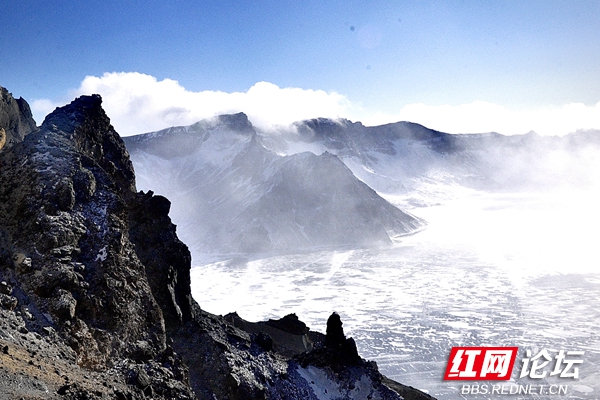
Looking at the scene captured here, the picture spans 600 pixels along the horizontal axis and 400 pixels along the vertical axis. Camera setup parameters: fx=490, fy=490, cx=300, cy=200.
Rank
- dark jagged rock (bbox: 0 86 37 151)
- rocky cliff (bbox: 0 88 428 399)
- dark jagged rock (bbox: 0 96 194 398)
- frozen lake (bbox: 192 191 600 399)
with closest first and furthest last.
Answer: rocky cliff (bbox: 0 88 428 399)
dark jagged rock (bbox: 0 96 194 398)
dark jagged rock (bbox: 0 86 37 151)
frozen lake (bbox: 192 191 600 399)

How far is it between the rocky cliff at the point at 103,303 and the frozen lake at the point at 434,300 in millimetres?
38412

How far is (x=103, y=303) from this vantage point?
896 inches

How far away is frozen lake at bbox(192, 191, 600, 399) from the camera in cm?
8094

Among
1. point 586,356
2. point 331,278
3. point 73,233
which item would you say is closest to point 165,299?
point 73,233

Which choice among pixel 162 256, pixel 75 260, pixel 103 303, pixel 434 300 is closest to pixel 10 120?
pixel 162 256

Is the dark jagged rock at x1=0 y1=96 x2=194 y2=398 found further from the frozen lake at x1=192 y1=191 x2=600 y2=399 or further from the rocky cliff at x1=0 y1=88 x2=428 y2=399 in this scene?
the frozen lake at x1=192 y1=191 x2=600 y2=399

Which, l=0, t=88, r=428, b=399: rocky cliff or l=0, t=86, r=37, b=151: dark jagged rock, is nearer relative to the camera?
l=0, t=88, r=428, b=399: rocky cliff

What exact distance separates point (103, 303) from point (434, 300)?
4295 inches

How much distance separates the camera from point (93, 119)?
111ft

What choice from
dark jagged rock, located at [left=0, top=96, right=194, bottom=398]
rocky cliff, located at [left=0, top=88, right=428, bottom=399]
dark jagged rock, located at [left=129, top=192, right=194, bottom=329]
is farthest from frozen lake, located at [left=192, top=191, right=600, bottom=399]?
dark jagged rock, located at [left=0, top=96, right=194, bottom=398]

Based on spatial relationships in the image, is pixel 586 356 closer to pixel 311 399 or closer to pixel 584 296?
pixel 584 296

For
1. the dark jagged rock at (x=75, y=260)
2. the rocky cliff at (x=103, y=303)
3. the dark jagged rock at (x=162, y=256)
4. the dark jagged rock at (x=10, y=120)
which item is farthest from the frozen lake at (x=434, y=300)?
the dark jagged rock at (x=10, y=120)

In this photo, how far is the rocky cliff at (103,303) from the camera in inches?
743

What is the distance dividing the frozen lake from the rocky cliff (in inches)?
1512
